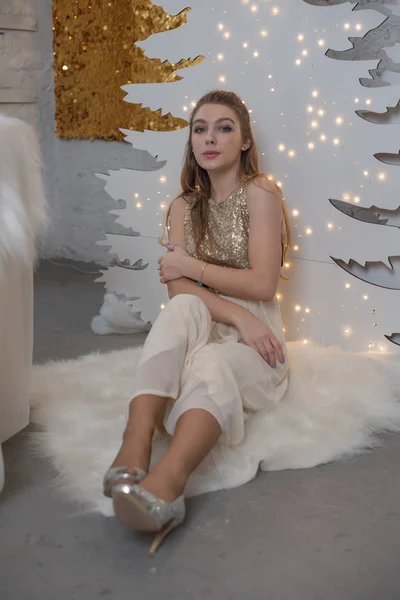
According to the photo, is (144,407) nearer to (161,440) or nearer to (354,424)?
(161,440)

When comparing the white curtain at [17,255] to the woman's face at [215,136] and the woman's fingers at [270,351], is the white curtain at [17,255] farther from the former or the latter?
the woman's fingers at [270,351]

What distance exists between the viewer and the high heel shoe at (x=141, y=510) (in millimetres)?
1355

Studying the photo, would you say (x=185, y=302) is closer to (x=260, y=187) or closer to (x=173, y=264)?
(x=173, y=264)

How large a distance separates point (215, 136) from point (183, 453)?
96 centimetres

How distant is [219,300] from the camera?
6.61 ft

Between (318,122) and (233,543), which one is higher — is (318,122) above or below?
above

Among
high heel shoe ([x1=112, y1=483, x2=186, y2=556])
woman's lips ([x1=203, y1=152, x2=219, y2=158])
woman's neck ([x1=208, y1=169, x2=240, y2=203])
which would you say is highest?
woman's lips ([x1=203, y1=152, x2=219, y2=158])

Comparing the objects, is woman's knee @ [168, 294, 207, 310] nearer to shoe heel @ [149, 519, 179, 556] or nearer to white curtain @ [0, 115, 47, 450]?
white curtain @ [0, 115, 47, 450]

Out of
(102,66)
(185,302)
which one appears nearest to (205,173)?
(185,302)

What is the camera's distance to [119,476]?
4.68ft

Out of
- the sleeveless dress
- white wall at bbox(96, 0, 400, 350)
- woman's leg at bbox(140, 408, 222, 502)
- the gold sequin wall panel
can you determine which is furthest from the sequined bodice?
the gold sequin wall panel

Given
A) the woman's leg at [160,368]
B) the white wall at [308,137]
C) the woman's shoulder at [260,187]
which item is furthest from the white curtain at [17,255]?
the white wall at [308,137]

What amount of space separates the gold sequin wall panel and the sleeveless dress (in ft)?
5.55

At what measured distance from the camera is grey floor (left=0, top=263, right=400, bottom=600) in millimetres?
1288
